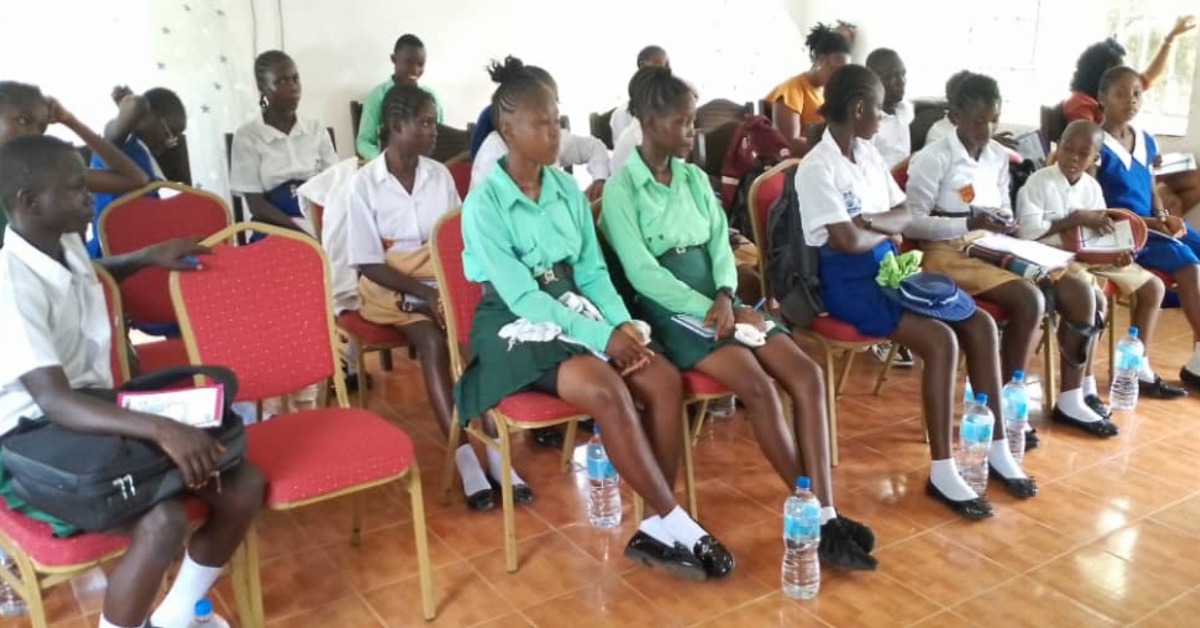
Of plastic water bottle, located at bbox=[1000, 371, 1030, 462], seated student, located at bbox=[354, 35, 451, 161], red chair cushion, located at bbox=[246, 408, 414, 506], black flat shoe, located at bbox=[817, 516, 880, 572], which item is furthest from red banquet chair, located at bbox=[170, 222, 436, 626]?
seated student, located at bbox=[354, 35, 451, 161]

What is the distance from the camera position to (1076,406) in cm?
328

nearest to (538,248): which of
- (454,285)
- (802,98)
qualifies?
(454,285)

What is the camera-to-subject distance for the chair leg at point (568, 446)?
9.57 feet

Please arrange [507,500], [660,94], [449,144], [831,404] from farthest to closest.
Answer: [449,144] < [831,404] < [660,94] < [507,500]

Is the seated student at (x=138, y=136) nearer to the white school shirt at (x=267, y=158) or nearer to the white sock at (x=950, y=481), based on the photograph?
the white school shirt at (x=267, y=158)

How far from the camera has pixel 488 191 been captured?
244 centimetres

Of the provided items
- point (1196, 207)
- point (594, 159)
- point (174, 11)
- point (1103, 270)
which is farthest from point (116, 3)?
point (1196, 207)

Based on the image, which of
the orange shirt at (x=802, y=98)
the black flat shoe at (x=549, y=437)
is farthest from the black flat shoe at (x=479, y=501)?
the orange shirt at (x=802, y=98)

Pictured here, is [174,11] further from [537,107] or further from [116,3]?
[537,107]

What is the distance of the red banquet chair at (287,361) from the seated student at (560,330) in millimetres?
334

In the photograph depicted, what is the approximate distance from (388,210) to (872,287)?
139 cm

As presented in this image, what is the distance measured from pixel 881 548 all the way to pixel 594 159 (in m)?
1.92

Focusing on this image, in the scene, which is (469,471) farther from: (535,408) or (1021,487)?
(1021,487)

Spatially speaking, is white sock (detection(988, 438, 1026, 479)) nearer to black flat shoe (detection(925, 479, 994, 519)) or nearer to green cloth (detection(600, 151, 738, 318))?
black flat shoe (detection(925, 479, 994, 519))
